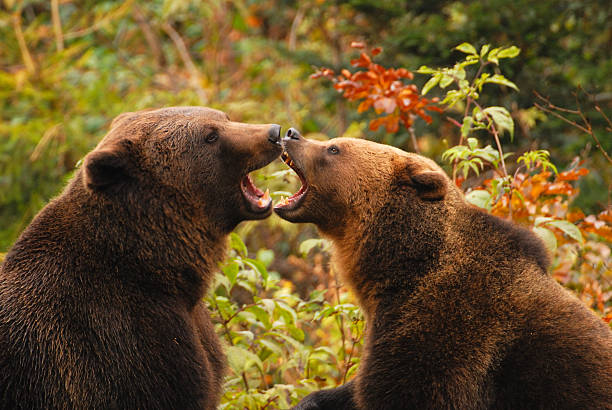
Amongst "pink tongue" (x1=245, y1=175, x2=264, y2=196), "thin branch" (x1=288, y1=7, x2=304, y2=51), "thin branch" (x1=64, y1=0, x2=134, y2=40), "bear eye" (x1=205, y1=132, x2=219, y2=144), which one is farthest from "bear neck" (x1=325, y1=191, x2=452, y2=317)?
"thin branch" (x1=64, y1=0, x2=134, y2=40)

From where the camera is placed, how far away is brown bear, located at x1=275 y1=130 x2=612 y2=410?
3.39 meters

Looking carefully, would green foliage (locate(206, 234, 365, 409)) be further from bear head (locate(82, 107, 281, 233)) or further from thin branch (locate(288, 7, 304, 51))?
thin branch (locate(288, 7, 304, 51))

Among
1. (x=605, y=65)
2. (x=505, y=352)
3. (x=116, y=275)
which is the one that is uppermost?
(x=116, y=275)

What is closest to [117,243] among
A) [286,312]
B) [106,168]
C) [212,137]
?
[106,168]

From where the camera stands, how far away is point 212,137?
385 cm

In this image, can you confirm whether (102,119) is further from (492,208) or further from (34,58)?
(492,208)

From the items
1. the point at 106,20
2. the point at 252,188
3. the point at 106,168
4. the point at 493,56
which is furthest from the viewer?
the point at 106,20

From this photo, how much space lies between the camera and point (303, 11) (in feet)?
35.3

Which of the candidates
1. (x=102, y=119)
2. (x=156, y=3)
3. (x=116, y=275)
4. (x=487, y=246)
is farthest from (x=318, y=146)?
(x=156, y=3)

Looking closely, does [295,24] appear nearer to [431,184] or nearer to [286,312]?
[286,312]

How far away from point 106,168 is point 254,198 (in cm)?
84

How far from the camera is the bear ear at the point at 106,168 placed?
133 inches

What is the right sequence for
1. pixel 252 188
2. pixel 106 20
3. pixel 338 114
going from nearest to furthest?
pixel 252 188 < pixel 338 114 < pixel 106 20

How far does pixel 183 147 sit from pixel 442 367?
1.71m
